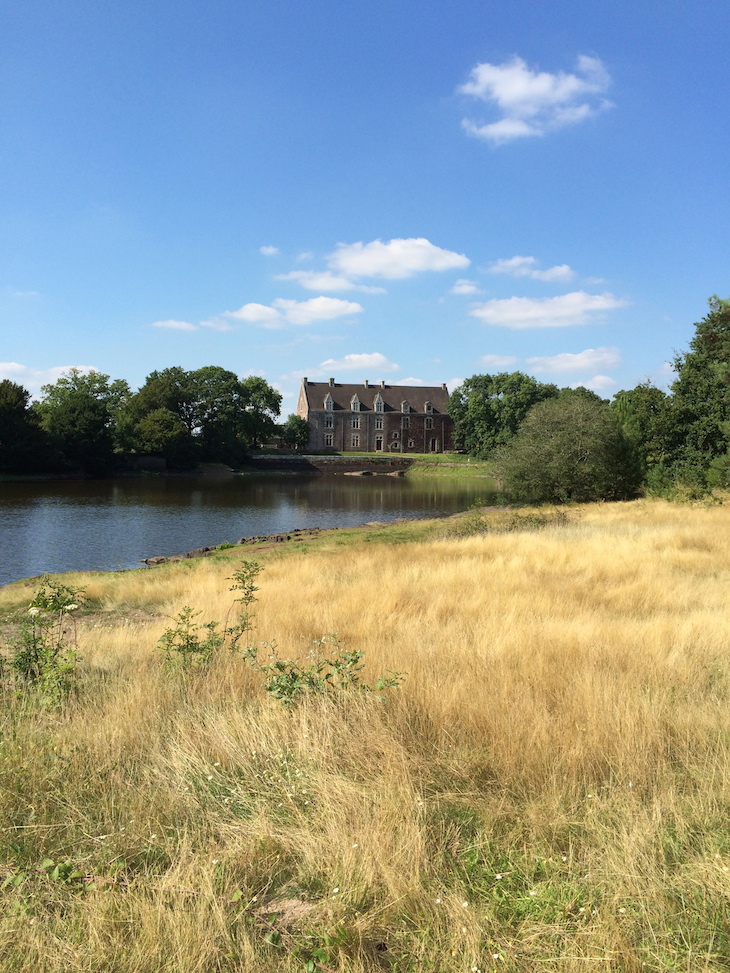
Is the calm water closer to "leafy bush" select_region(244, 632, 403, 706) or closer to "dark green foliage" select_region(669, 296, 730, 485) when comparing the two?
"dark green foliage" select_region(669, 296, 730, 485)

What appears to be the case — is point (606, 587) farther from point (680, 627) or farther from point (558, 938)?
point (558, 938)

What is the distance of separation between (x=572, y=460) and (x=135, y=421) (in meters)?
59.7

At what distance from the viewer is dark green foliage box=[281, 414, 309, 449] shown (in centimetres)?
10581

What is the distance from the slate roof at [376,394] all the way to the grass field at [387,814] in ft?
344

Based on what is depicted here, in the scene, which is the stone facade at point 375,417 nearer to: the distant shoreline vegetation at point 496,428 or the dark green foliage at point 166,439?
the distant shoreline vegetation at point 496,428

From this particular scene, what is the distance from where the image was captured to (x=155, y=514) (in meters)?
35.9

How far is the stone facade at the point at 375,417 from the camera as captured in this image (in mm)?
109438

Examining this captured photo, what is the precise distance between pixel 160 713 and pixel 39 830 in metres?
1.40

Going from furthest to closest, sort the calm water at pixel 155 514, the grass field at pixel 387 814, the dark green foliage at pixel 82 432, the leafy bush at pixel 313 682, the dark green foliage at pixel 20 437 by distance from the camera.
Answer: the dark green foliage at pixel 82 432, the dark green foliage at pixel 20 437, the calm water at pixel 155 514, the leafy bush at pixel 313 682, the grass field at pixel 387 814

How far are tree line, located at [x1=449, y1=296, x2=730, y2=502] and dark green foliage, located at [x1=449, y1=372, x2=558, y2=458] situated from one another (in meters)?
48.8

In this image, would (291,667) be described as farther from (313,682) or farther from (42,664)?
(42,664)

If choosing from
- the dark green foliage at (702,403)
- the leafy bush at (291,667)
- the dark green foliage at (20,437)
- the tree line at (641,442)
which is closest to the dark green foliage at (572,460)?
the tree line at (641,442)

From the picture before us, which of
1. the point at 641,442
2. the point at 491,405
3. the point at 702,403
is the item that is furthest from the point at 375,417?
the point at 702,403

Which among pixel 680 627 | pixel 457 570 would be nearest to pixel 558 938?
pixel 680 627
